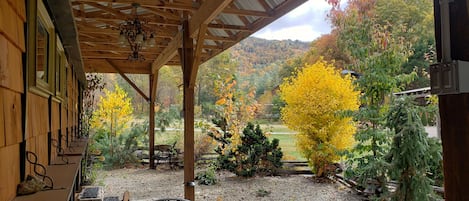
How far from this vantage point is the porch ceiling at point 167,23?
12.1 ft

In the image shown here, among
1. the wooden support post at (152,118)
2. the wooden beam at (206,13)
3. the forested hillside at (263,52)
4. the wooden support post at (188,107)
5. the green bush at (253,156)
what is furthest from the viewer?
the forested hillside at (263,52)

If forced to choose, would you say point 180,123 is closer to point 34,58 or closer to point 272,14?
point 272,14

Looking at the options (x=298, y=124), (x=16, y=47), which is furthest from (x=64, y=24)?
(x=298, y=124)

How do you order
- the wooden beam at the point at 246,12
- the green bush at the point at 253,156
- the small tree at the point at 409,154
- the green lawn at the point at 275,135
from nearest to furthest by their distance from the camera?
the wooden beam at the point at 246,12
the small tree at the point at 409,154
the green bush at the point at 253,156
the green lawn at the point at 275,135

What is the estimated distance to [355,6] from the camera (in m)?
6.31

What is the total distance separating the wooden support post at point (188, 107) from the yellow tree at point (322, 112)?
345 centimetres

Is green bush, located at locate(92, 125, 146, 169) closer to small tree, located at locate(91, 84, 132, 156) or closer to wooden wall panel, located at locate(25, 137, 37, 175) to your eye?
small tree, located at locate(91, 84, 132, 156)

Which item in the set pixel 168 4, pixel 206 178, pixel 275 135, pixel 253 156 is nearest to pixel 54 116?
pixel 168 4

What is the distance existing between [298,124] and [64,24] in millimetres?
6159

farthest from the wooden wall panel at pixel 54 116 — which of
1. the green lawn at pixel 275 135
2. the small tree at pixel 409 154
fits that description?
the green lawn at pixel 275 135

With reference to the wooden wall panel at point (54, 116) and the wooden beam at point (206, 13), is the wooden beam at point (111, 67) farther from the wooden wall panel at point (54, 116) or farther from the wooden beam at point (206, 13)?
the wooden wall panel at point (54, 116)

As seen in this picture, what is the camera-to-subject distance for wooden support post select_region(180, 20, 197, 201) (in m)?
4.46

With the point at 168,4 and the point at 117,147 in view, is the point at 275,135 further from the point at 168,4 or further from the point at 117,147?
the point at 168,4

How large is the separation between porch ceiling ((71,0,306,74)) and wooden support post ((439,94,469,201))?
2230 mm
